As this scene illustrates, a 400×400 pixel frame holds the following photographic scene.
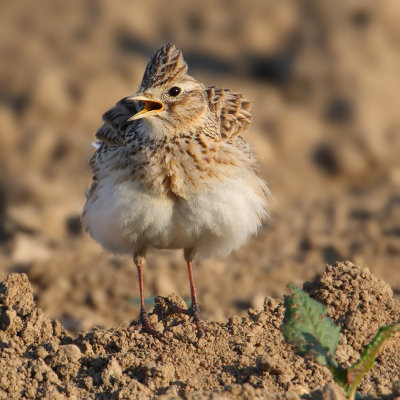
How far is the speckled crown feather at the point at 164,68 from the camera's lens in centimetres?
604

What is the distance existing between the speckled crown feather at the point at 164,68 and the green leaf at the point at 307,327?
2269 millimetres

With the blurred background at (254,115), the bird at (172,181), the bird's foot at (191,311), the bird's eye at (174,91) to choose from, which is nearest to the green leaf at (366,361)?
the bird's foot at (191,311)

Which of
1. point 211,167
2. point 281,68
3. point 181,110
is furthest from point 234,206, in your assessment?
point 281,68

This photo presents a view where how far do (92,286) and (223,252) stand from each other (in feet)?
8.12

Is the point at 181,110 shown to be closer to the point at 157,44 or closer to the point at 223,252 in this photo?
the point at 223,252

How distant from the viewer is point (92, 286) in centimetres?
852

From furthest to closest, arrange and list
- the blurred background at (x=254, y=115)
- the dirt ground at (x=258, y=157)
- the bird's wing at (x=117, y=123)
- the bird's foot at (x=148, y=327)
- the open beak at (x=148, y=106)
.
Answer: the blurred background at (x=254, y=115)
the bird's wing at (x=117, y=123)
the open beak at (x=148, y=106)
the bird's foot at (x=148, y=327)
the dirt ground at (x=258, y=157)

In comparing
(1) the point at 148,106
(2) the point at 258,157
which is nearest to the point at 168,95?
(1) the point at 148,106

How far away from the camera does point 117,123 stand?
6.58 m

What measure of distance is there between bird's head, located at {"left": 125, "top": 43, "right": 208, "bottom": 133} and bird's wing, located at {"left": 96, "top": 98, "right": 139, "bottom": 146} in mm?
307

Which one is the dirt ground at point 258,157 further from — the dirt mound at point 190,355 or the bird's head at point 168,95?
the bird's head at point 168,95

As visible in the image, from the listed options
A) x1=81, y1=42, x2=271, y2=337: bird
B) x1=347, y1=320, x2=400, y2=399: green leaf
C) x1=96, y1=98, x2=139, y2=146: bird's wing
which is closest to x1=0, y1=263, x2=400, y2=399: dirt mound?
x1=347, y1=320, x2=400, y2=399: green leaf

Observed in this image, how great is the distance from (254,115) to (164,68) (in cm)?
782

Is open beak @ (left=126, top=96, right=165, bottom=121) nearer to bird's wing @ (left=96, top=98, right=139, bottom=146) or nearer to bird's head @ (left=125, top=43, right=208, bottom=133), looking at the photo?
bird's head @ (left=125, top=43, right=208, bottom=133)
